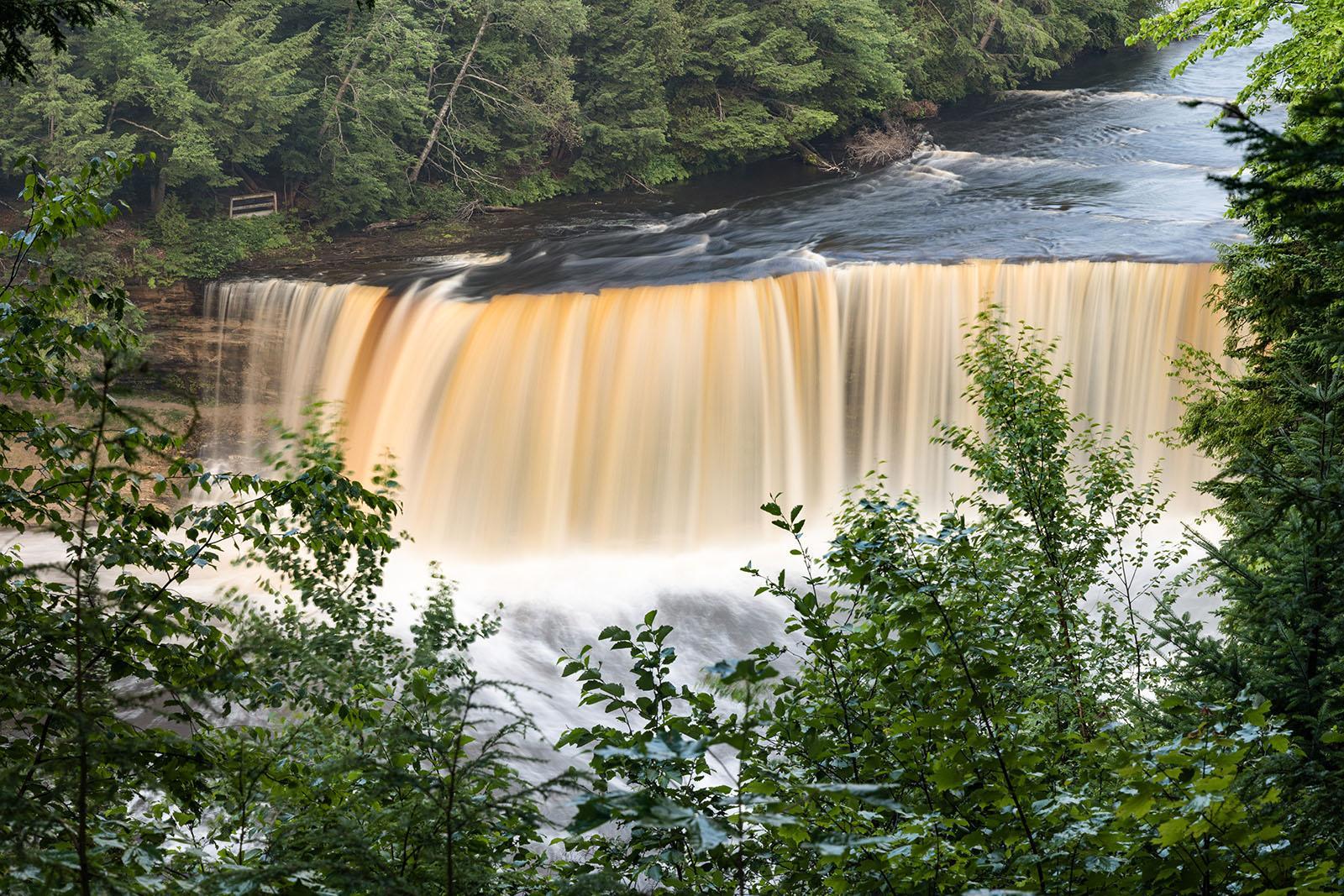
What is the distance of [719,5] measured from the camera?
23.2 m

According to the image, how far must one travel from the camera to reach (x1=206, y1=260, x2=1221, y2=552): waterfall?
14.8m

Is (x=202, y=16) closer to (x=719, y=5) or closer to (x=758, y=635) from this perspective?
(x=719, y=5)

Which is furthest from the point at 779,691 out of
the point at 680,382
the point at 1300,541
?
the point at 680,382

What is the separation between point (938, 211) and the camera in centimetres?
1819

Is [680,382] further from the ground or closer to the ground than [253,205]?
closer to the ground

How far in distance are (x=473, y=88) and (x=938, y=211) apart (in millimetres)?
9002

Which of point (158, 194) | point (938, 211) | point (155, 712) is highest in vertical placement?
point (158, 194)

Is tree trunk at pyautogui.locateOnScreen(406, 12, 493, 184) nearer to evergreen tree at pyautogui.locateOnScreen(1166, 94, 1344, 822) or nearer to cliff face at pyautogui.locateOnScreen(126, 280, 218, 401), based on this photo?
cliff face at pyautogui.locateOnScreen(126, 280, 218, 401)

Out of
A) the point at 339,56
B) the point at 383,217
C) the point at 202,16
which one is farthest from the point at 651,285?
the point at 202,16

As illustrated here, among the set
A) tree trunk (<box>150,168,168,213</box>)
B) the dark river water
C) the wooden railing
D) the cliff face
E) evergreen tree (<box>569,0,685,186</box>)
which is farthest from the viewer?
evergreen tree (<box>569,0,685,186</box>)

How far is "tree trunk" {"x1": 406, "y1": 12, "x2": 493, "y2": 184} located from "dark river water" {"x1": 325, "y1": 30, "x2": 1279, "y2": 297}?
1.87m

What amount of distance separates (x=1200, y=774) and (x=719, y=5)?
2296 cm

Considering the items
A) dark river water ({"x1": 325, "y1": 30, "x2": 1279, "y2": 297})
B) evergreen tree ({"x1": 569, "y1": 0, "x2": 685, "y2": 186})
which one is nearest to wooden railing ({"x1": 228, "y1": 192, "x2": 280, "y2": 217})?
dark river water ({"x1": 325, "y1": 30, "x2": 1279, "y2": 297})

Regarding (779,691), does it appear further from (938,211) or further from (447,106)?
(447,106)
